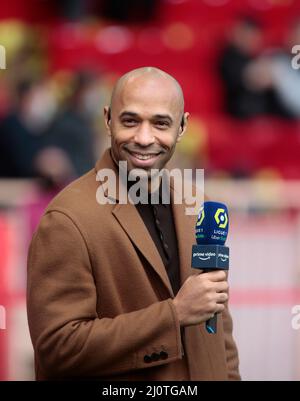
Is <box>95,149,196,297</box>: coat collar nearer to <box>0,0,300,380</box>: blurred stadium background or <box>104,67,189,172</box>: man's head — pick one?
<box>104,67,189,172</box>: man's head

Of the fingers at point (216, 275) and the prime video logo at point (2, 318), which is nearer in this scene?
the fingers at point (216, 275)

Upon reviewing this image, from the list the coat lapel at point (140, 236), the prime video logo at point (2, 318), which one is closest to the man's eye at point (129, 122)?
the coat lapel at point (140, 236)

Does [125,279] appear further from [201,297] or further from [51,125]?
[51,125]

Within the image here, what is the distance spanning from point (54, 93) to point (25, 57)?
690mm

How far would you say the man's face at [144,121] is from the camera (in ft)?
11.4

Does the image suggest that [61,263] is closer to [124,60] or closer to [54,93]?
[54,93]

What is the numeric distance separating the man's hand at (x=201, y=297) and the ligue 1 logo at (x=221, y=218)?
144 mm

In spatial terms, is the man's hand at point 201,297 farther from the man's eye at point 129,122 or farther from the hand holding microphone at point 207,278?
the man's eye at point 129,122

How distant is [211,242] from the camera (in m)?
3.36

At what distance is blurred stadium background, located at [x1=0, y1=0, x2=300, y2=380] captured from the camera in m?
6.96

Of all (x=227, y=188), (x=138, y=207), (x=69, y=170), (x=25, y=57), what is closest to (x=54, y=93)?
(x=25, y=57)

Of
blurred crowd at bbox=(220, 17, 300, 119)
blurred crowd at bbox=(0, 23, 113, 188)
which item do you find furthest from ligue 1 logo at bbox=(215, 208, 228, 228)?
blurred crowd at bbox=(220, 17, 300, 119)

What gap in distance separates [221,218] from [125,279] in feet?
1.14

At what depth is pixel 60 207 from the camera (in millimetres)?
3418
